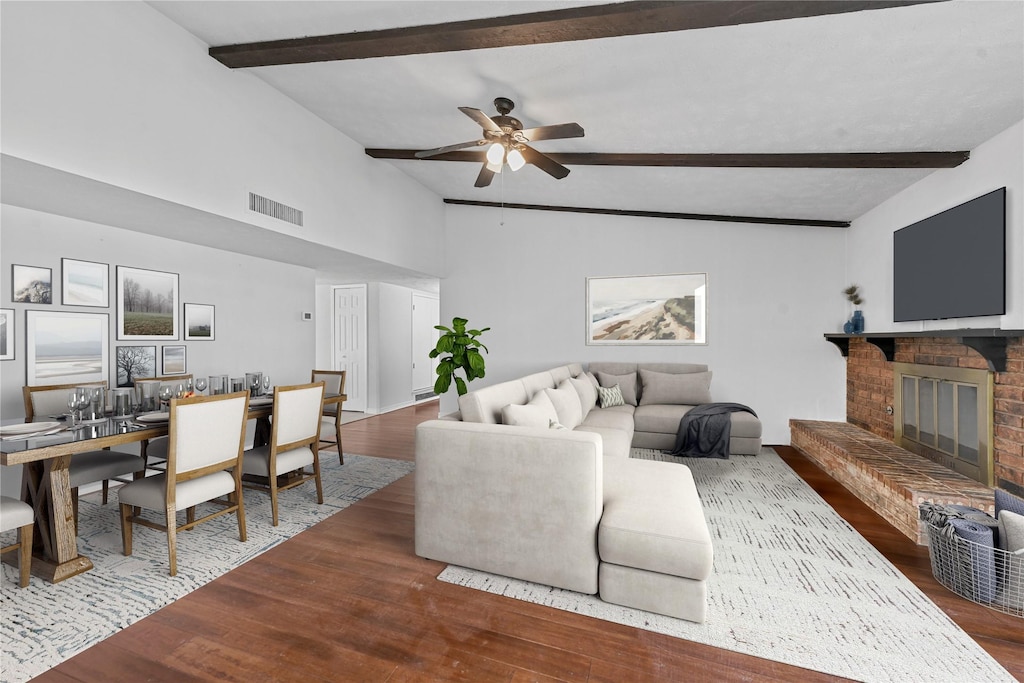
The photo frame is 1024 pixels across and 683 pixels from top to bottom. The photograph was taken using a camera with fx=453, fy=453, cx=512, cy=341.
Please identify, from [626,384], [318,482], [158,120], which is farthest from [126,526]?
[626,384]

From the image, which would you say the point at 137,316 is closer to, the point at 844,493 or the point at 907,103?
the point at 907,103

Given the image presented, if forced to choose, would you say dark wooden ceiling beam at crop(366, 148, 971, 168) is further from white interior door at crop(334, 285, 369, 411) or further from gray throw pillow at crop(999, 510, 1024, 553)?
white interior door at crop(334, 285, 369, 411)

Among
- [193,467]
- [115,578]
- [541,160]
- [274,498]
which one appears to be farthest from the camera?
[541,160]

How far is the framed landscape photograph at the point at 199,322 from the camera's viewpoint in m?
4.30

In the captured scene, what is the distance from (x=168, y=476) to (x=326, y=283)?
17.3 feet

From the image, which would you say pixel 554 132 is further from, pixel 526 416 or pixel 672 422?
pixel 672 422

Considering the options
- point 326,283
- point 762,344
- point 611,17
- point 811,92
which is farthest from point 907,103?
point 326,283

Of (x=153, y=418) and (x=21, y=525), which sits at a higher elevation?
(x=153, y=418)

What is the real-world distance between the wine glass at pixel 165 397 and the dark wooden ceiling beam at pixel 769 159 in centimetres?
296

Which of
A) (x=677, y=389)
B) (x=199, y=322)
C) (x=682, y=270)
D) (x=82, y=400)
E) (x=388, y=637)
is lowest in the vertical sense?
(x=388, y=637)

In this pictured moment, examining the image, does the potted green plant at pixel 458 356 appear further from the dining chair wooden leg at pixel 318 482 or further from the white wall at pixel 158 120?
the dining chair wooden leg at pixel 318 482

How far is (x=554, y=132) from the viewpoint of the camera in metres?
2.88

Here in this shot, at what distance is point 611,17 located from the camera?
2.20 m

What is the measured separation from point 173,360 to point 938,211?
Result: 6524mm
